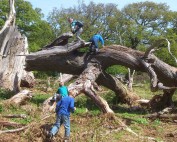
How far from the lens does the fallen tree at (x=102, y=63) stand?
1350cm

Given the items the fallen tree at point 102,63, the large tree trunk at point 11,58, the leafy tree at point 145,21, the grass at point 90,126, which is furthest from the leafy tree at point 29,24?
the grass at point 90,126

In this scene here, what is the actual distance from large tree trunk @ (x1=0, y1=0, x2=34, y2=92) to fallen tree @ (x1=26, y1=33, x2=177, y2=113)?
464mm

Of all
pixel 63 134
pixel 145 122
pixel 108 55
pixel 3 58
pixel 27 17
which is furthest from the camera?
pixel 27 17

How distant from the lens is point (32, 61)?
14.3 meters

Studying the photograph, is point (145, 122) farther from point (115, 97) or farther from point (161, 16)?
point (161, 16)

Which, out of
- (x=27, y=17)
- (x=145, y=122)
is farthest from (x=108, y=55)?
(x=27, y=17)

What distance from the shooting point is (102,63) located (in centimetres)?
1388

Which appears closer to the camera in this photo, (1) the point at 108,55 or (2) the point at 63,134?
(2) the point at 63,134

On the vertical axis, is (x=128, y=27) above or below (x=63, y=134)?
above

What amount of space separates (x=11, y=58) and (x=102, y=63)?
11.7 feet

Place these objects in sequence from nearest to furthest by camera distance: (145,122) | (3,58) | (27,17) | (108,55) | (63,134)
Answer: (63,134), (145,122), (108,55), (3,58), (27,17)

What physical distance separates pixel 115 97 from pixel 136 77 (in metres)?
27.4

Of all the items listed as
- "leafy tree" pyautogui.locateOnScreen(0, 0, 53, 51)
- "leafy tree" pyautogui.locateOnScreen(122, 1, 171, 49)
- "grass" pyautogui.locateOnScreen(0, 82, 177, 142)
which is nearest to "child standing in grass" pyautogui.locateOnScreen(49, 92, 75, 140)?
"grass" pyautogui.locateOnScreen(0, 82, 177, 142)

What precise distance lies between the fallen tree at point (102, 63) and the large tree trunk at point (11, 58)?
0.46 meters
